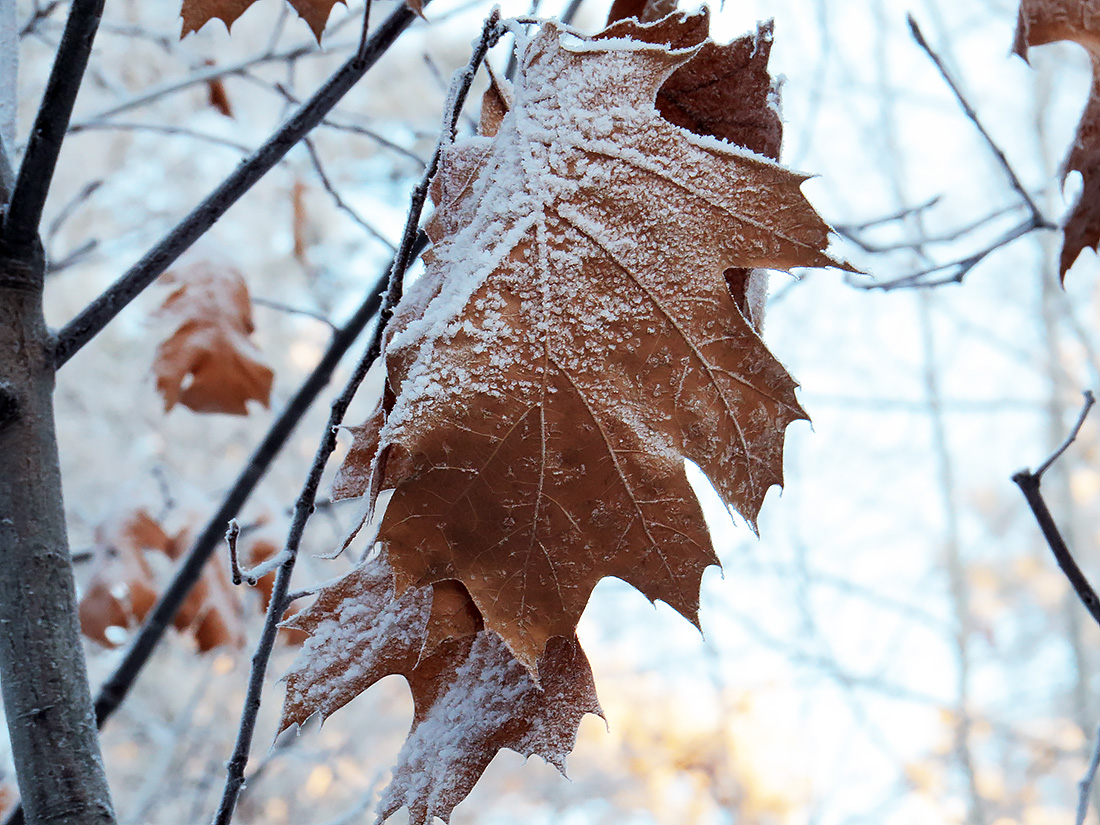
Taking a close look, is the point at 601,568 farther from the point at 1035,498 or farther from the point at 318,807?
the point at 318,807

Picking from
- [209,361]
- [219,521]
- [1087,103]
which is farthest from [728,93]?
[209,361]

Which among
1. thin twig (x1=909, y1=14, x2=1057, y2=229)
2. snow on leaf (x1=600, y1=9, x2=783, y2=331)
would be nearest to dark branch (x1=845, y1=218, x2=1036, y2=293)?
thin twig (x1=909, y1=14, x2=1057, y2=229)

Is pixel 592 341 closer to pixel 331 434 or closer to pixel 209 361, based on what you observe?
pixel 331 434

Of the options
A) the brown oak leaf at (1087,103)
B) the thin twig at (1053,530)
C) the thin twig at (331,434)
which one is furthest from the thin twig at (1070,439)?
the thin twig at (331,434)

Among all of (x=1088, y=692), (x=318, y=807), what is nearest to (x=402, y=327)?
(x=1088, y=692)

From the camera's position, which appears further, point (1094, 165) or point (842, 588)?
point (842, 588)

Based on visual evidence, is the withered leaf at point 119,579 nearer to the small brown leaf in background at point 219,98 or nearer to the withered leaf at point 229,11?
the small brown leaf in background at point 219,98
